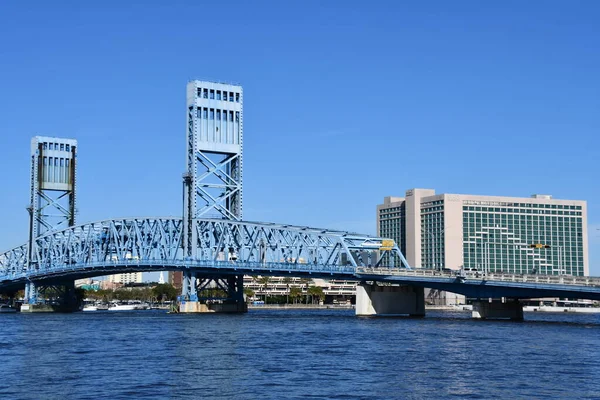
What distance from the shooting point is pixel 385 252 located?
151750 mm

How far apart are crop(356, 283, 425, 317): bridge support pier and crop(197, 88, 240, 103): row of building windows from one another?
145 feet

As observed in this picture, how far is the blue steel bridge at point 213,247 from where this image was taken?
5512 inches

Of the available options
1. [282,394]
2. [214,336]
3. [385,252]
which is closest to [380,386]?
[282,394]

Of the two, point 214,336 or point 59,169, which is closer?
point 214,336

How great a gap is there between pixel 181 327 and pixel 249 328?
7.52m

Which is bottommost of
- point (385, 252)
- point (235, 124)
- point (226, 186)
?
point (385, 252)

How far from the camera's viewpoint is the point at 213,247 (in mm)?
156500

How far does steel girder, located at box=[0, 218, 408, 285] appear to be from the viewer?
14612cm

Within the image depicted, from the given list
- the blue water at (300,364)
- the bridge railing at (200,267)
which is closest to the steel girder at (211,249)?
the bridge railing at (200,267)

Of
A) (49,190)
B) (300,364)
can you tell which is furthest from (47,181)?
(300,364)

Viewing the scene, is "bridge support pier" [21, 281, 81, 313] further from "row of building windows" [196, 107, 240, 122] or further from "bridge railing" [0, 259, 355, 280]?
"row of building windows" [196, 107, 240, 122]

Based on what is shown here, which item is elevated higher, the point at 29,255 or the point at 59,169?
the point at 59,169

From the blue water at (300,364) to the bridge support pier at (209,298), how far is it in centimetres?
5355

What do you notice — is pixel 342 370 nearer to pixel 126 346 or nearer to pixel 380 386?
pixel 380 386
